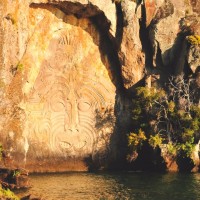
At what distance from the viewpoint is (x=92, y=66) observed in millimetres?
36688

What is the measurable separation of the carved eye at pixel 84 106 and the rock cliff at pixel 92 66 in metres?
0.07

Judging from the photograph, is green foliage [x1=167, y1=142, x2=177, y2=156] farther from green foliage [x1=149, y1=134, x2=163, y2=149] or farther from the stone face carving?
the stone face carving

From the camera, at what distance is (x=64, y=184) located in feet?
91.5

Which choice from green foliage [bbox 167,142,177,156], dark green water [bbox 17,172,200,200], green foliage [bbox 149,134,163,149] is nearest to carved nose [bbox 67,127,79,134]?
dark green water [bbox 17,172,200,200]

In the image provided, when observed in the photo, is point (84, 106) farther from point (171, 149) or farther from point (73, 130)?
point (171, 149)

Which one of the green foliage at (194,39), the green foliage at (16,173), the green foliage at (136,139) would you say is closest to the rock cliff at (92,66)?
the green foliage at (194,39)

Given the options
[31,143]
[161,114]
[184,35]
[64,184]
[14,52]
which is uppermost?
[184,35]

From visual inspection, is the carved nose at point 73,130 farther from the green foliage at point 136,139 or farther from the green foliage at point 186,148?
the green foliage at point 186,148

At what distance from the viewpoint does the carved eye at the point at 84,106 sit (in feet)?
119

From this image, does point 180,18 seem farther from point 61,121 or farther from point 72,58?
point 61,121

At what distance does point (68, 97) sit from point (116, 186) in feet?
34.7

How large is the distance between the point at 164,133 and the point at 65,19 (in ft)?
33.3

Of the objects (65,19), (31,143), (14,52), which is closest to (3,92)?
(14,52)

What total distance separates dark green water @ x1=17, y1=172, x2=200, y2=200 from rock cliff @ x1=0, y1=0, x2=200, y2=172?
325 cm
